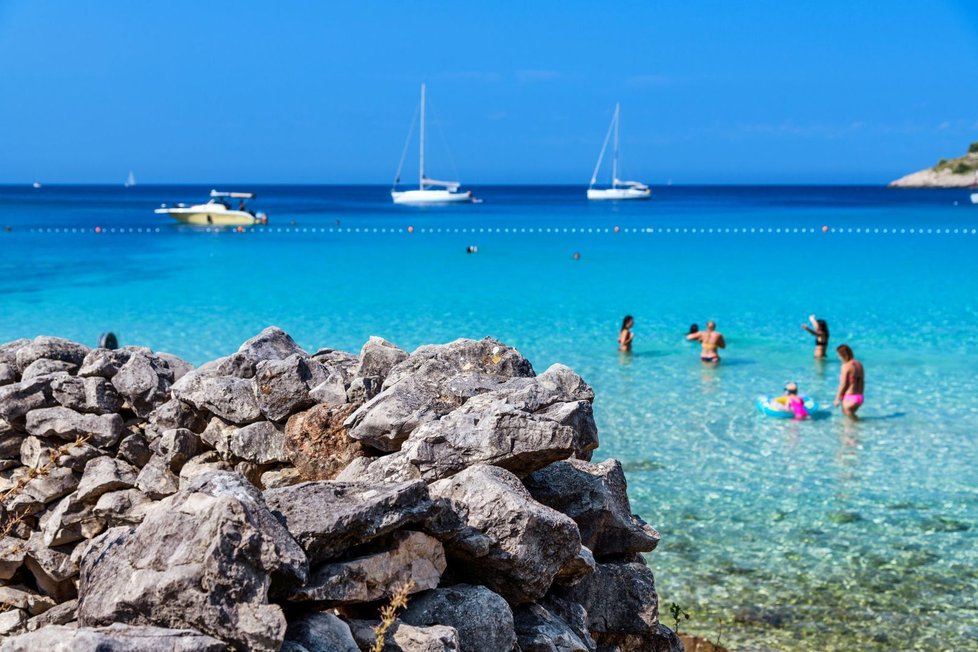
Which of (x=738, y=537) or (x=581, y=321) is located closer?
(x=738, y=537)

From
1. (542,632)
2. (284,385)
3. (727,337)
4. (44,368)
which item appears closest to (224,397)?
(284,385)

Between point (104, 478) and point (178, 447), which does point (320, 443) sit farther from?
point (104, 478)

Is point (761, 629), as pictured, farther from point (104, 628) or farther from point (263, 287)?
point (263, 287)

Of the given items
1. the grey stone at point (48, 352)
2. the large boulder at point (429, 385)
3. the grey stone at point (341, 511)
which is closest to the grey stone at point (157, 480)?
the large boulder at point (429, 385)

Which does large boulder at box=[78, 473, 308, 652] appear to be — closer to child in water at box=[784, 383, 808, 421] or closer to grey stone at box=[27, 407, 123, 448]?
grey stone at box=[27, 407, 123, 448]

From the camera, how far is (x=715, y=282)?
4416 cm

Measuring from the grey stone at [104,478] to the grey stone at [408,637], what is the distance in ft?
13.1

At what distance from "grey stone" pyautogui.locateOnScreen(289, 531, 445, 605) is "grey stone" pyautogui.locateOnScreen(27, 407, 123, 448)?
4.27 metres

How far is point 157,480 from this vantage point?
7980 mm

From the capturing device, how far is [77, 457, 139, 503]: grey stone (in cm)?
809

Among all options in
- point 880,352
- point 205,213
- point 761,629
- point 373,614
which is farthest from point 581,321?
point 205,213

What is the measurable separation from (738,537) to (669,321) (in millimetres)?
20195

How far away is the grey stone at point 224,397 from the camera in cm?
789

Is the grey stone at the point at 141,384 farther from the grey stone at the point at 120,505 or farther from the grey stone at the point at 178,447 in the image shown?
the grey stone at the point at 120,505
